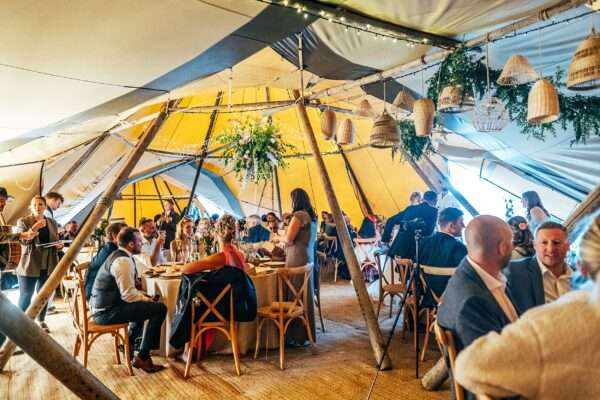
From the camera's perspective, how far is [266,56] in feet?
16.5

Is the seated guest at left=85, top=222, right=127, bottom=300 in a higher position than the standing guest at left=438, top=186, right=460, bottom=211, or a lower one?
lower

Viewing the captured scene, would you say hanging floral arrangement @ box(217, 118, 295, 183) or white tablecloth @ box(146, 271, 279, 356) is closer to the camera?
white tablecloth @ box(146, 271, 279, 356)

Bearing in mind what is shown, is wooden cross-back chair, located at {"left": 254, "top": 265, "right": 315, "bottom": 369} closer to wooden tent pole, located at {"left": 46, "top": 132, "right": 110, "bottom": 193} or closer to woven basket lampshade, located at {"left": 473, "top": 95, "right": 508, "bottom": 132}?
woven basket lampshade, located at {"left": 473, "top": 95, "right": 508, "bottom": 132}

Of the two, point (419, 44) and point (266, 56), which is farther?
point (266, 56)

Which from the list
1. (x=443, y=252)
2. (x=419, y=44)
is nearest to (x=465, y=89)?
(x=419, y=44)

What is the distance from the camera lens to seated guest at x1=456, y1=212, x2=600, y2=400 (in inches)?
42.5

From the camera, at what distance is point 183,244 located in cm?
533

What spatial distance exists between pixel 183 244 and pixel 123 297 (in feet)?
4.81

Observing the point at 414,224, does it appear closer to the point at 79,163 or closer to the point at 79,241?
the point at 79,241

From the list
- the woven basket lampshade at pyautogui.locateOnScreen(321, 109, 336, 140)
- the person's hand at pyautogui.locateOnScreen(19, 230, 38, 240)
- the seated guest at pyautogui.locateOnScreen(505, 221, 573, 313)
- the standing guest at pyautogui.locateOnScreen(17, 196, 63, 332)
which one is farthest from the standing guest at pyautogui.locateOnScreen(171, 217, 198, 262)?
the seated guest at pyautogui.locateOnScreen(505, 221, 573, 313)

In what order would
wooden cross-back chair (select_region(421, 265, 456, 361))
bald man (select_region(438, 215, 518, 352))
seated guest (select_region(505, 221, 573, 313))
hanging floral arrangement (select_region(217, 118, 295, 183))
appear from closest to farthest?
bald man (select_region(438, 215, 518, 352)) → seated guest (select_region(505, 221, 573, 313)) → wooden cross-back chair (select_region(421, 265, 456, 361)) → hanging floral arrangement (select_region(217, 118, 295, 183))

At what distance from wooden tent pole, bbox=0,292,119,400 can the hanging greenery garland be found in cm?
339

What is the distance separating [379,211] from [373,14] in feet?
27.3

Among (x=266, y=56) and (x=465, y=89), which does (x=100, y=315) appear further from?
(x=465, y=89)
